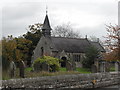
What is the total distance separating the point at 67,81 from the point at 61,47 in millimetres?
33206

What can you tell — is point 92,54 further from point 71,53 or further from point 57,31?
point 57,31

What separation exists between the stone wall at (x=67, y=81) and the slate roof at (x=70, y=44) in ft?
91.3

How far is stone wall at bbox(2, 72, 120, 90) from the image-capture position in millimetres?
12512

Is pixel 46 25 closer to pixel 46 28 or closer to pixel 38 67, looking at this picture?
pixel 46 28

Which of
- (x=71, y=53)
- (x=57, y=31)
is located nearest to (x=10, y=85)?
(x=71, y=53)

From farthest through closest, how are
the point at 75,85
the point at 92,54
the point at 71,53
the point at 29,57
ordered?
1. the point at 29,57
2. the point at 71,53
3. the point at 92,54
4. the point at 75,85

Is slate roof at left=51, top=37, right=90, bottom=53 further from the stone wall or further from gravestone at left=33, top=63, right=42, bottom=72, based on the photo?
the stone wall

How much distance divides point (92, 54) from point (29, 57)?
2199 centimetres

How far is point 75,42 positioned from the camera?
2062 inches

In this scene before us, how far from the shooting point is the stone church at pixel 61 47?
4753 centimetres

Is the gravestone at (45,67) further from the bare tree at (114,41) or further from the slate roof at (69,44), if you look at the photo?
the slate roof at (69,44)

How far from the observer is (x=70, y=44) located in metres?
50.9

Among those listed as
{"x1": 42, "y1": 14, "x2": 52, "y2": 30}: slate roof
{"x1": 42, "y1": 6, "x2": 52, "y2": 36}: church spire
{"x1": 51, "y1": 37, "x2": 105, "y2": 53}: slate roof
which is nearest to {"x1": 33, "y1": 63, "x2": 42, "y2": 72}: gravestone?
{"x1": 51, "y1": 37, "x2": 105, "y2": 53}: slate roof

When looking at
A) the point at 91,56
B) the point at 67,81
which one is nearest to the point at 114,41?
the point at 67,81
